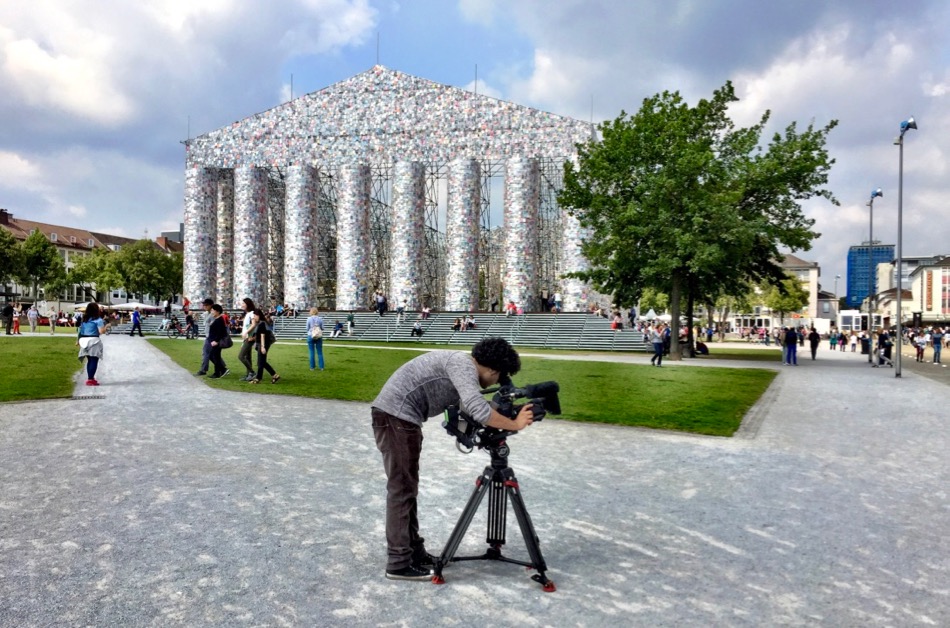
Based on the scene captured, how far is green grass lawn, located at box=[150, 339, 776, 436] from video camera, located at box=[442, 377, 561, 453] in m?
6.61

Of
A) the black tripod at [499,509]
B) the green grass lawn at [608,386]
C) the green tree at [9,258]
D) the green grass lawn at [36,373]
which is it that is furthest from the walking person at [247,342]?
the green tree at [9,258]

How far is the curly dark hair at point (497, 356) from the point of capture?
3.98m

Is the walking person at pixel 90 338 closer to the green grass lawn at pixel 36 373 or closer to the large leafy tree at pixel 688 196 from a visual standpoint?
the green grass lawn at pixel 36 373

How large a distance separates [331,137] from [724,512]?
4454cm

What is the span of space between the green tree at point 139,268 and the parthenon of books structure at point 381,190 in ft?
90.6

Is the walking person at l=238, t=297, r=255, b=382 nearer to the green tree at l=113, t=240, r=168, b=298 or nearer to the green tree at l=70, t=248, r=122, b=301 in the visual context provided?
the green tree at l=113, t=240, r=168, b=298

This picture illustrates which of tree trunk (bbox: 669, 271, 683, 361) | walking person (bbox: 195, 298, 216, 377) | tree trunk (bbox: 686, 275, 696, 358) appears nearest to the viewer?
walking person (bbox: 195, 298, 216, 377)

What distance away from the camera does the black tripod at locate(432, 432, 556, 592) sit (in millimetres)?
4227

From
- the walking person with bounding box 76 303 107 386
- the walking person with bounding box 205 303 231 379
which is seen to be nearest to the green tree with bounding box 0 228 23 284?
the walking person with bounding box 205 303 231 379

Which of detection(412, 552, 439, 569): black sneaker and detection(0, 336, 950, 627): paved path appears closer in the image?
detection(0, 336, 950, 627): paved path

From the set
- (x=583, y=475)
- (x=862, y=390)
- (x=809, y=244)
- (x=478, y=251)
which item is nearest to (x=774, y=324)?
(x=478, y=251)

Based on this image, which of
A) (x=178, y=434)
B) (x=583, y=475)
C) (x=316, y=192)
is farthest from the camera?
(x=316, y=192)

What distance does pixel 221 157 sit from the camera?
49438 mm

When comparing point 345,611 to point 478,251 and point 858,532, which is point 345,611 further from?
point 478,251
